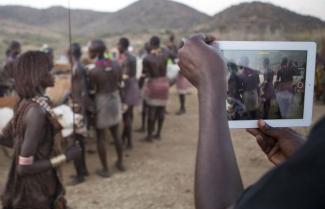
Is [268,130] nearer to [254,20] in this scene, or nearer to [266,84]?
[266,84]

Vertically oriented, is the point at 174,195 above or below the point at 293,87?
below

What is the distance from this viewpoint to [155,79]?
23.3ft

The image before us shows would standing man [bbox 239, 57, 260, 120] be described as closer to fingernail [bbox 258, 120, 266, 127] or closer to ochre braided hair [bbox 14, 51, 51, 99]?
fingernail [bbox 258, 120, 266, 127]

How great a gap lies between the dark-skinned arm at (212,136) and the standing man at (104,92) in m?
4.62

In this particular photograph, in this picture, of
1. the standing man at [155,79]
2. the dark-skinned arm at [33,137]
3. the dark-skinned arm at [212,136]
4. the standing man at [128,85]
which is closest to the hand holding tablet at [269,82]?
the dark-skinned arm at [212,136]

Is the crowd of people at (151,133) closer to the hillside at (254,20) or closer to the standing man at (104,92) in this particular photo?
the standing man at (104,92)

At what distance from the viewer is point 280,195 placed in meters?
0.73

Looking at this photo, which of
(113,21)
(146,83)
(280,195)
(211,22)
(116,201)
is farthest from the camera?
(113,21)

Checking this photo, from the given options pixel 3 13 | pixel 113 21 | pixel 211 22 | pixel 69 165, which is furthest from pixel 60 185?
pixel 3 13

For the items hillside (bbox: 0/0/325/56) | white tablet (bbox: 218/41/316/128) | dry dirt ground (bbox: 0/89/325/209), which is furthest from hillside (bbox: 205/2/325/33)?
white tablet (bbox: 218/41/316/128)

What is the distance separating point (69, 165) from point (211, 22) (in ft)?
43.1

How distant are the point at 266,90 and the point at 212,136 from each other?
0.38 m

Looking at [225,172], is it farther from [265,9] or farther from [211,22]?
[211,22]

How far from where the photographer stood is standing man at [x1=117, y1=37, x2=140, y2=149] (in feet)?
22.7
